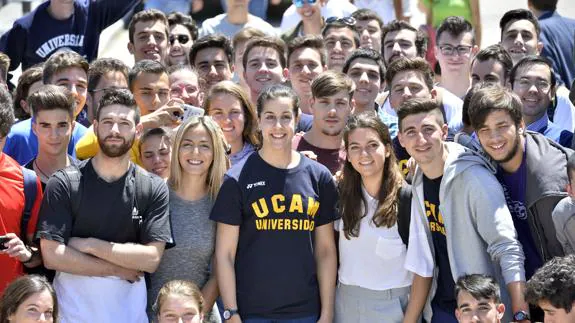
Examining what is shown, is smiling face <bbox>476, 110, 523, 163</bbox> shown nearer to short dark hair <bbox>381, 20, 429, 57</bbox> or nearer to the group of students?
the group of students

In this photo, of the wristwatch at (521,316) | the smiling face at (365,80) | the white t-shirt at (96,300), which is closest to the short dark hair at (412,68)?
the smiling face at (365,80)

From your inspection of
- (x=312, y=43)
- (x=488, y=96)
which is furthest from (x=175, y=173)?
(x=312, y=43)

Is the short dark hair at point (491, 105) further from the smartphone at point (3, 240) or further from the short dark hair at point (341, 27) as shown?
the short dark hair at point (341, 27)

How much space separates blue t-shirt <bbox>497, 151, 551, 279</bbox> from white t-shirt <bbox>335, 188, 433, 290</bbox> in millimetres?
580

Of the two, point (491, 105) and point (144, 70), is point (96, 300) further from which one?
point (491, 105)

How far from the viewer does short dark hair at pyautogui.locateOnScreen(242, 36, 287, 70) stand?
892 cm

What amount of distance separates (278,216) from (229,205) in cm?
30

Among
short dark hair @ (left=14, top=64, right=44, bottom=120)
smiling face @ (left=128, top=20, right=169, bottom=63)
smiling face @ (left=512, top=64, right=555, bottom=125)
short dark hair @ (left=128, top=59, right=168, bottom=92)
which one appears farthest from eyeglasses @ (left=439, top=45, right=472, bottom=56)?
short dark hair @ (left=14, top=64, right=44, bottom=120)

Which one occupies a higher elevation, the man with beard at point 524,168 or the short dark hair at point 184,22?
the short dark hair at point 184,22

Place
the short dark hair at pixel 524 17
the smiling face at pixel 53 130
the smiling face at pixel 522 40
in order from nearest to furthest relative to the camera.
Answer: the smiling face at pixel 53 130 < the smiling face at pixel 522 40 < the short dark hair at pixel 524 17

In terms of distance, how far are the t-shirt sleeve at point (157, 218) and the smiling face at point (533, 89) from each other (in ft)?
9.24

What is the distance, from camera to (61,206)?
6.44 meters

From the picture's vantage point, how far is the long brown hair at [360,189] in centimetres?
683

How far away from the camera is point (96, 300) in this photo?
6500 millimetres
